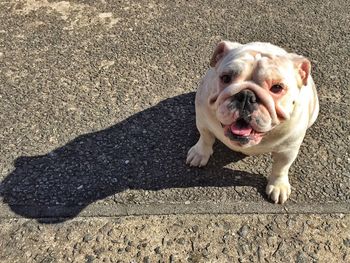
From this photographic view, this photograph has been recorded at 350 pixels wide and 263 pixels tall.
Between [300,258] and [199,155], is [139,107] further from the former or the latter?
[300,258]

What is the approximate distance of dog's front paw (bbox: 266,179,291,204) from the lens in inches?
122

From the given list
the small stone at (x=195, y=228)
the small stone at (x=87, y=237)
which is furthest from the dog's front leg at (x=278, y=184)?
the small stone at (x=87, y=237)

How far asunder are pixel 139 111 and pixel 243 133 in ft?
4.52

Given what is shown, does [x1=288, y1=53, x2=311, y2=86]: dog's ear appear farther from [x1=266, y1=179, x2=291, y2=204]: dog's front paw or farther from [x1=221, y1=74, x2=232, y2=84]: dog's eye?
[x1=266, y1=179, x2=291, y2=204]: dog's front paw

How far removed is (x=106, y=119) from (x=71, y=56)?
91 cm

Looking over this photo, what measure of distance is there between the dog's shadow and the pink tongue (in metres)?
0.76

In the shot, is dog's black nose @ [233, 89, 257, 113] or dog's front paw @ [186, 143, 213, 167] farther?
dog's front paw @ [186, 143, 213, 167]

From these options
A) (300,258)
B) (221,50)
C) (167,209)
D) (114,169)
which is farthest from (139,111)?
(300,258)

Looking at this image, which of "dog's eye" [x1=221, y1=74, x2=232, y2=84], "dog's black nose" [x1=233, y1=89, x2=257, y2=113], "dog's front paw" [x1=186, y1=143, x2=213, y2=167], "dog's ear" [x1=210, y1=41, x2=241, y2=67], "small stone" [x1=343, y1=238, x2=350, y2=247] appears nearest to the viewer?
"dog's black nose" [x1=233, y1=89, x2=257, y2=113]

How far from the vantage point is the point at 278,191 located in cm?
310

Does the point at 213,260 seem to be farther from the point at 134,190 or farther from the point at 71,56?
the point at 71,56

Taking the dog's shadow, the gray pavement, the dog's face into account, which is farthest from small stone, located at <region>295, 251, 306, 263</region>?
the dog's face

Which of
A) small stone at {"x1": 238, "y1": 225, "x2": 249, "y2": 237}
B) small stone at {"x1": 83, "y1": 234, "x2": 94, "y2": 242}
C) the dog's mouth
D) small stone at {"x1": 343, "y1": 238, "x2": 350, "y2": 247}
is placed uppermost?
the dog's mouth

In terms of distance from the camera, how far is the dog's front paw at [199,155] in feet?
10.7
